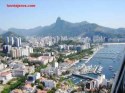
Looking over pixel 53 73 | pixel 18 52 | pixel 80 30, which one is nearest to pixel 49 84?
pixel 53 73

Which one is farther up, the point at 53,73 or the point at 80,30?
the point at 80,30

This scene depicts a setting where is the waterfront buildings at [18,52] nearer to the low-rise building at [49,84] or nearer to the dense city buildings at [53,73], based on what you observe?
the dense city buildings at [53,73]

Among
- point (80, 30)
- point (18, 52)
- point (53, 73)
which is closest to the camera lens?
point (53, 73)

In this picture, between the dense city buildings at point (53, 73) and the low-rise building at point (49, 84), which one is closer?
the dense city buildings at point (53, 73)

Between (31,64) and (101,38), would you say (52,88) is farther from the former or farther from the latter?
(101,38)

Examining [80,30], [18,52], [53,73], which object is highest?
[80,30]

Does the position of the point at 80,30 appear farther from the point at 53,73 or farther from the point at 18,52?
the point at 53,73

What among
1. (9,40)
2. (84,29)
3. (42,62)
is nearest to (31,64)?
(42,62)

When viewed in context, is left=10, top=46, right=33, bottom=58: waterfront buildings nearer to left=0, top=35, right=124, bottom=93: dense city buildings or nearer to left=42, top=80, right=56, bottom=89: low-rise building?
left=0, top=35, right=124, bottom=93: dense city buildings

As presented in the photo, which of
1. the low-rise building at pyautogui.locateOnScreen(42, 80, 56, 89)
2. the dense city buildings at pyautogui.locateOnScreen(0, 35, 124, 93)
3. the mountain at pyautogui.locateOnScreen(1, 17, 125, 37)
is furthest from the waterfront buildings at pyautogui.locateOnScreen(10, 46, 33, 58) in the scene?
the mountain at pyautogui.locateOnScreen(1, 17, 125, 37)

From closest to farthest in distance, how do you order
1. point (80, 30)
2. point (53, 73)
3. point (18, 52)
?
point (53, 73), point (18, 52), point (80, 30)

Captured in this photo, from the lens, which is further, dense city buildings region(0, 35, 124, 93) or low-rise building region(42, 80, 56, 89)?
low-rise building region(42, 80, 56, 89)

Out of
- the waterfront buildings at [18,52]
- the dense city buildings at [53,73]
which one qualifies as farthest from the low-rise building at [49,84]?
the waterfront buildings at [18,52]
